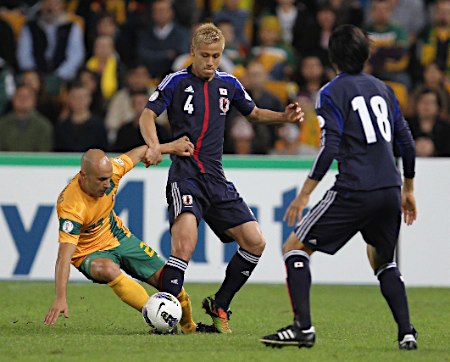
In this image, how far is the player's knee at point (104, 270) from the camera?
25.4 ft

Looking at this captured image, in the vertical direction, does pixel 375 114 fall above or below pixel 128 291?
above

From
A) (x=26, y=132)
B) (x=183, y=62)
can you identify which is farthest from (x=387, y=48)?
(x=26, y=132)

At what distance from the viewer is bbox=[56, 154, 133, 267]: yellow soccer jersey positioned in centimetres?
759

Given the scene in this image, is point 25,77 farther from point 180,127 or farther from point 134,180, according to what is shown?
point 180,127

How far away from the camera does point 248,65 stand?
15234 millimetres

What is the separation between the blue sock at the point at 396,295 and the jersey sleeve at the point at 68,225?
7.04 feet

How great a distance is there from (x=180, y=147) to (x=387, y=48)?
8378 millimetres

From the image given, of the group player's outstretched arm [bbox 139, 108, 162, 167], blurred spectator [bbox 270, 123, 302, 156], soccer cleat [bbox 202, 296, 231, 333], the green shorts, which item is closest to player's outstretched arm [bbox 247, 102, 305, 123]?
player's outstretched arm [bbox 139, 108, 162, 167]

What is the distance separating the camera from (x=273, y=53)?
1566 cm

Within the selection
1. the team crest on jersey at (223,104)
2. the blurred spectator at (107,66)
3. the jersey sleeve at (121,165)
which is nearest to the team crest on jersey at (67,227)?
the jersey sleeve at (121,165)

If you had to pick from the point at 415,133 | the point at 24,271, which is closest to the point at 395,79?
the point at 415,133

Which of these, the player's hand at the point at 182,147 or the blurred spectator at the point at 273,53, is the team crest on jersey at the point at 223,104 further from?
the blurred spectator at the point at 273,53

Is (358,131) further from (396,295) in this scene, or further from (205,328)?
(205,328)

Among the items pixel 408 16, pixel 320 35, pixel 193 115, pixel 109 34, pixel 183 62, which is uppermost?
pixel 408 16
